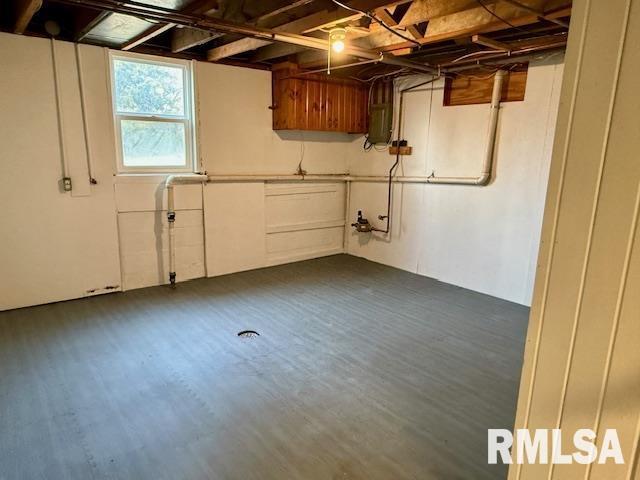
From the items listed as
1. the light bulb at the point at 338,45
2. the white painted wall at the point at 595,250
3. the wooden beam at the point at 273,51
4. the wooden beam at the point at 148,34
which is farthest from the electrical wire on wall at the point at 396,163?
the white painted wall at the point at 595,250

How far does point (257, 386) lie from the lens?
2.49 metres

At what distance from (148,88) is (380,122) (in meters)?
2.75

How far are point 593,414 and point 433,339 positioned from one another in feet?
7.14

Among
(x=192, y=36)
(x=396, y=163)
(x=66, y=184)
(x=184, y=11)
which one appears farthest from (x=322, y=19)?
(x=66, y=184)

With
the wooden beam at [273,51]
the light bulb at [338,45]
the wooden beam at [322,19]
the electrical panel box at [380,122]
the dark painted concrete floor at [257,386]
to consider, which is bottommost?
the dark painted concrete floor at [257,386]

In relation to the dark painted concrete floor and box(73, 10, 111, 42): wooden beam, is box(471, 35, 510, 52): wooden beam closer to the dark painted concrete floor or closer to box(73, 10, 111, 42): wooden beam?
the dark painted concrete floor

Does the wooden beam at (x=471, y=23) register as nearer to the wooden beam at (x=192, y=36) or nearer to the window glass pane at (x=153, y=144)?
the wooden beam at (x=192, y=36)

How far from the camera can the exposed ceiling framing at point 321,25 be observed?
263 cm

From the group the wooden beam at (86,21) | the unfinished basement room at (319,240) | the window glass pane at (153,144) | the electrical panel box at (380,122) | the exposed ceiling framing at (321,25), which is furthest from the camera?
the electrical panel box at (380,122)

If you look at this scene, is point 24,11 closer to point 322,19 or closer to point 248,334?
point 322,19

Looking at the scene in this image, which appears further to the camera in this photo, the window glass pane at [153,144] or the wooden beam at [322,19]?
the window glass pane at [153,144]

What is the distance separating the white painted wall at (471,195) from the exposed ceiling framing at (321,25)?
21.7 inches

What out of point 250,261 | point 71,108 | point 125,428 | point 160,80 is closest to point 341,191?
point 250,261

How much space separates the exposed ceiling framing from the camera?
8.64ft
